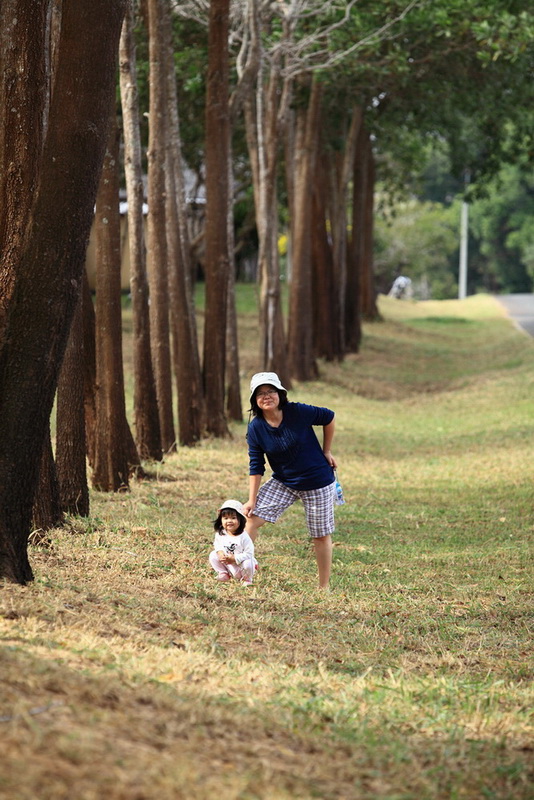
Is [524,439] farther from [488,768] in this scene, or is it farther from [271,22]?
[488,768]

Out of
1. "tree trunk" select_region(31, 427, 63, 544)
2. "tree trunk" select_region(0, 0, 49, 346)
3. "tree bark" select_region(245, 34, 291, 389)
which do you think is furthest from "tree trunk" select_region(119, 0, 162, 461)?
"tree bark" select_region(245, 34, 291, 389)

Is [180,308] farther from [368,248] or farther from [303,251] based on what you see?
[368,248]

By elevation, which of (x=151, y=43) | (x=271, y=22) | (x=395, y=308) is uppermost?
(x=271, y=22)

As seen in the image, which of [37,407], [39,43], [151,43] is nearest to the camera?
[37,407]

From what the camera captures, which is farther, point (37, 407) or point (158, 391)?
point (158, 391)

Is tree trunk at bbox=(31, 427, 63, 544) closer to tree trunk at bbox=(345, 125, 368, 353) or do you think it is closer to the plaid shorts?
the plaid shorts

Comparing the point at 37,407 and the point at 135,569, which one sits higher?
the point at 37,407

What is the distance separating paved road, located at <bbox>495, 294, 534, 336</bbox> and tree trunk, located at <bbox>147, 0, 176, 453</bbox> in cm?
2609

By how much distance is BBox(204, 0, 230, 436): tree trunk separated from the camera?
15.9m

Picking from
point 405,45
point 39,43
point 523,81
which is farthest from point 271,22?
point 39,43

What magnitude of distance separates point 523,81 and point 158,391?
13.9 m

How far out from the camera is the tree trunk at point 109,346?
11930mm

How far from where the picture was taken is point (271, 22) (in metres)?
21.1

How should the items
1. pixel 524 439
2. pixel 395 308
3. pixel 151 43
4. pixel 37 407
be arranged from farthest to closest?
1. pixel 395 308
2. pixel 524 439
3. pixel 151 43
4. pixel 37 407
